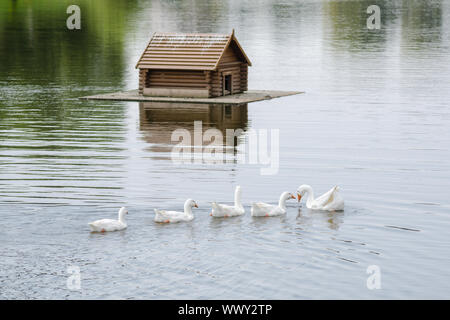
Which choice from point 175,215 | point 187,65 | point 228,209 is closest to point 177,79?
point 187,65

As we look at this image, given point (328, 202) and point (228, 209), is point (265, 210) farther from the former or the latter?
point (328, 202)

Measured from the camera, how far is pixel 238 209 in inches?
830

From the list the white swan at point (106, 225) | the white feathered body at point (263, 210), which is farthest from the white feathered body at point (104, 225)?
the white feathered body at point (263, 210)

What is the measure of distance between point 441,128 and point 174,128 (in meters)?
9.75

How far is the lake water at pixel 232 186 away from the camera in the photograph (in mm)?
16641

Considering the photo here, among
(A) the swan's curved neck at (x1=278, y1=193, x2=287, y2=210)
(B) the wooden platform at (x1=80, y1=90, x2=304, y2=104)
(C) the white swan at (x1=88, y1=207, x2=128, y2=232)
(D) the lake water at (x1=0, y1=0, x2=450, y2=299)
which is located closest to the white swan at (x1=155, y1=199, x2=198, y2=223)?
(D) the lake water at (x1=0, y1=0, x2=450, y2=299)

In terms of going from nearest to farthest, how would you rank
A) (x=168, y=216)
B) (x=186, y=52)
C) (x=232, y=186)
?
(x=168, y=216) → (x=232, y=186) → (x=186, y=52)

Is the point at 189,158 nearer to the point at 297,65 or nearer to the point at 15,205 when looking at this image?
the point at 15,205

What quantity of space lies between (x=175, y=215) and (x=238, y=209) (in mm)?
1631

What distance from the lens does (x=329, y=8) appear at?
404 feet

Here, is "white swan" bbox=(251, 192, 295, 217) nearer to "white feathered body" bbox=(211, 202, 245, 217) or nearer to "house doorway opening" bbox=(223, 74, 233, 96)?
"white feathered body" bbox=(211, 202, 245, 217)

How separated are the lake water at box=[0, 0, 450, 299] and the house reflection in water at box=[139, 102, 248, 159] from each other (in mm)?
104

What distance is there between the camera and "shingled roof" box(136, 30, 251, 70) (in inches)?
1688
